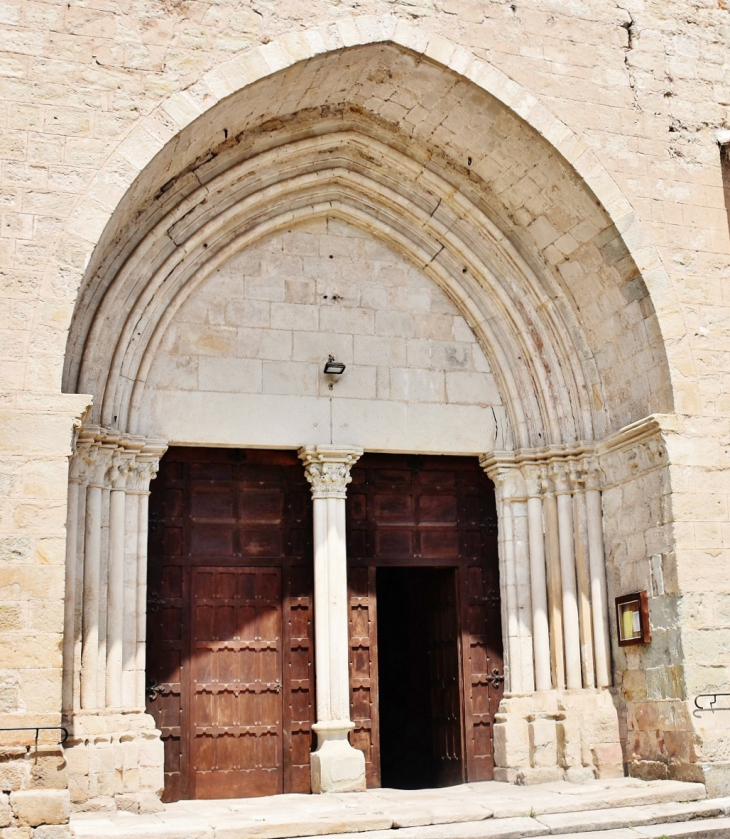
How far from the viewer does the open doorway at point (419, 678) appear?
25.6 ft

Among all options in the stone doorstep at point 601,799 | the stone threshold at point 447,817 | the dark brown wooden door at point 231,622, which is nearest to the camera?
the stone threshold at point 447,817

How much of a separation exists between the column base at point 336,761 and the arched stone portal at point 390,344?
1.7 inches

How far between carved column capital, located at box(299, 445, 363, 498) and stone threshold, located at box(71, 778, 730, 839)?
75.0 inches

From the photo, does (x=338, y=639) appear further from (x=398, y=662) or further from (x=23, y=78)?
(x=23, y=78)

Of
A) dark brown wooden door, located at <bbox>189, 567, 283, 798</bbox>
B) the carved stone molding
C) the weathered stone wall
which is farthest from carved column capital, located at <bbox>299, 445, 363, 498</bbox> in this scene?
the carved stone molding

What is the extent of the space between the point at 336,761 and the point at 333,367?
2.51 metres

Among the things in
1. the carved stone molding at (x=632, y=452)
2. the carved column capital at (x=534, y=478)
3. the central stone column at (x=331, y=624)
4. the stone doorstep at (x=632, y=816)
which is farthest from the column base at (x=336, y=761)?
the carved stone molding at (x=632, y=452)

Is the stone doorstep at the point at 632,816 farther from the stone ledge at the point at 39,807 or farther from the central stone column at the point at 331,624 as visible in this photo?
the stone ledge at the point at 39,807

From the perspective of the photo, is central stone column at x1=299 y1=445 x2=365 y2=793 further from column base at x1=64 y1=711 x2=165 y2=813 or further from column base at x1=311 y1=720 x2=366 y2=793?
column base at x1=64 y1=711 x2=165 y2=813

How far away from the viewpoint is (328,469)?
7.41 metres

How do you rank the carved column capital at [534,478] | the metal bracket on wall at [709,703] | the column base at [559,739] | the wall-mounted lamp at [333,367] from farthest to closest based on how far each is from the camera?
1. the carved column capital at [534,478]
2. the wall-mounted lamp at [333,367]
3. the column base at [559,739]
4. the metal bracket on wall at [709,703]

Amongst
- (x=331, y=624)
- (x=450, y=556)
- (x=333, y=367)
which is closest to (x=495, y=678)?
(x=450, y=556)

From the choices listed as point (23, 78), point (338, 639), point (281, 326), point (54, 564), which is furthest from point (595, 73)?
point (54, 564)

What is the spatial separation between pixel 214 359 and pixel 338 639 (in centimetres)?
199
